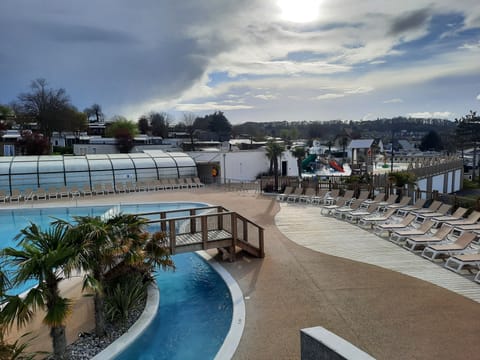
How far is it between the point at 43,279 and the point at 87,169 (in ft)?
64.5

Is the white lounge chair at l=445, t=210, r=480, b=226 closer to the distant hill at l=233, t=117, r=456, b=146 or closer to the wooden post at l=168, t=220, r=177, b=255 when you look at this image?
the wooden post at l=168, t=220, r=177, b=255

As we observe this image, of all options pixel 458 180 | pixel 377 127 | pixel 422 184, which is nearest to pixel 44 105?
pixel 422 184

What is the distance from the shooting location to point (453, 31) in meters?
16.2

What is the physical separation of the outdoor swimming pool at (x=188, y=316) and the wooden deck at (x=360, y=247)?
3291mm

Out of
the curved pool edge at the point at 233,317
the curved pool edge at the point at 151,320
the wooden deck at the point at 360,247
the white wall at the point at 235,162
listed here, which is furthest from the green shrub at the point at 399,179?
A: the curved pool edge at the point at 151,320

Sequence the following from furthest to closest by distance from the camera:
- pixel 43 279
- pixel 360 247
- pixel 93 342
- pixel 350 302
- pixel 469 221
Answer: pixel 469 221 → pixel 360 247 → pixel 350 302 → pixel 93 342 → pixel 43 279

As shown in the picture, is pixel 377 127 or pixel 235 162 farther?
pixel 377 127

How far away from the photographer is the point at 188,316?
22.5 feet

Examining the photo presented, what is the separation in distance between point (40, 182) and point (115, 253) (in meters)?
19.0

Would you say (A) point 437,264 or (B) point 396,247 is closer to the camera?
(A) point 437,264

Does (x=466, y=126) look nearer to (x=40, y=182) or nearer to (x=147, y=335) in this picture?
(x=40, y=182)

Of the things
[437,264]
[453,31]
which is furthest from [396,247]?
[453,31]

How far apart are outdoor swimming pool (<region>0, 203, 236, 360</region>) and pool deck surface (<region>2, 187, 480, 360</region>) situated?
0.51 m

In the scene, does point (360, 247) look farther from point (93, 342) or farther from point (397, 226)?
point (93, 342)
